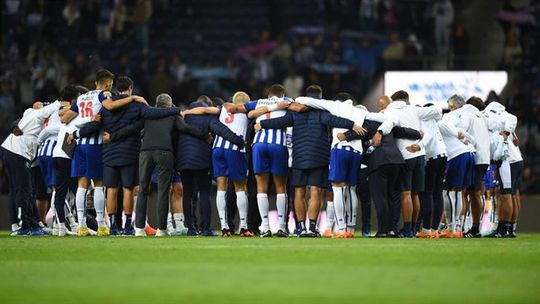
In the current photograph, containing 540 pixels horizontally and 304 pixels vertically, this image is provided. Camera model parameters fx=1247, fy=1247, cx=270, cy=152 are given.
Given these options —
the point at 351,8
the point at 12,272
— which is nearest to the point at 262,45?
the point at 351,8

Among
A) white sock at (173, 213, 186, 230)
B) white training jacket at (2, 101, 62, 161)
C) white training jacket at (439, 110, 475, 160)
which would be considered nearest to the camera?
white training jacket at (439, 110, 475, 160)

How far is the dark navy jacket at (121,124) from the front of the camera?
1783 cm

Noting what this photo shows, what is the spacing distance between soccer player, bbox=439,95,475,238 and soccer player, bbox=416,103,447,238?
176 mm

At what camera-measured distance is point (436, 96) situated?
26.3m

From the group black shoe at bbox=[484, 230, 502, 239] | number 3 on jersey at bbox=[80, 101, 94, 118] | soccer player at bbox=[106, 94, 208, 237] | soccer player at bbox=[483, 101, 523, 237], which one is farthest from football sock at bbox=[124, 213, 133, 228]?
soccer player at bbox=[483, 101, 523, 237]

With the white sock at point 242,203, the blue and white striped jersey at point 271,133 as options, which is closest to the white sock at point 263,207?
the white sock at point 242,203

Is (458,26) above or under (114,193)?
above

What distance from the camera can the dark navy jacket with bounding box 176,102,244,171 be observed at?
18.2 m

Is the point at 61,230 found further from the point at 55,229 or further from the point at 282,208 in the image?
the point at 282,208

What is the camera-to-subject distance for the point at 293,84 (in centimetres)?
3170

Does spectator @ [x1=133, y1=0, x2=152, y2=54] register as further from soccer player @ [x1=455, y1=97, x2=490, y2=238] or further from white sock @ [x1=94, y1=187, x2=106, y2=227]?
soccer player @ [x1=455, y1=97, x2=490, y2=238]

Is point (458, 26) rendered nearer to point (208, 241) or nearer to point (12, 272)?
point (208, 241)

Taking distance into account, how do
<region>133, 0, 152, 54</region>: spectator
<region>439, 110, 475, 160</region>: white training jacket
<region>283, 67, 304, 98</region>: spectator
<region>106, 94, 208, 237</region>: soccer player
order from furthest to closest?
<region>133, 0, 152, 54</region>: spectator
<region>283, 67, 304, 98</region>: spectator
<region>439, 110, 475, 160</region>: white training jacket
<region>106, 94, 208, 237</region>: soccer player

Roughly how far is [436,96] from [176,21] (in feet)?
34.5
